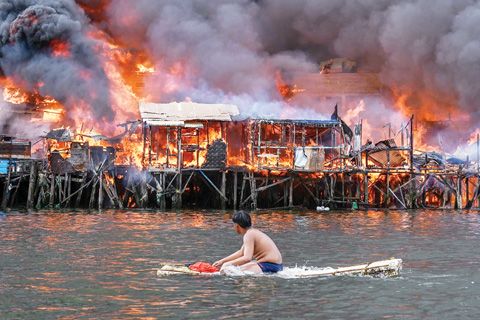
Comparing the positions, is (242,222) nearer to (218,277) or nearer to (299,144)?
(218,277)

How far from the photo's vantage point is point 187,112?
49.1 metres

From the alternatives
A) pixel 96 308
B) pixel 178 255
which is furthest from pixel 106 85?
pixel 96 308

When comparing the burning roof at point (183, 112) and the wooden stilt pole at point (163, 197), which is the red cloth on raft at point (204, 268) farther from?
the burning roof at point (183, 112)

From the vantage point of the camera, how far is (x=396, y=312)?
13.9m

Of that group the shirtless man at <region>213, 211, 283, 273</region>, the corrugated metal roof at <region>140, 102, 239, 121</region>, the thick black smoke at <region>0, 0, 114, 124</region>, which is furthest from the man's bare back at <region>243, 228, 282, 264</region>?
the thick black smoke at <region>0, 0, 114, 124</region>

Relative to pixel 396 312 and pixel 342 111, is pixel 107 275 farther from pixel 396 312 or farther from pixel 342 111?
pixel 342 111

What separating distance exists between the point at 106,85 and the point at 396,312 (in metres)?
45.3

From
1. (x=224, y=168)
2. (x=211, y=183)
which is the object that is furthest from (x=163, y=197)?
(x=224, y=168)

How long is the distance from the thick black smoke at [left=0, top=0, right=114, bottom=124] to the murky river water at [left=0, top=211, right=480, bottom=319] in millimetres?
22235

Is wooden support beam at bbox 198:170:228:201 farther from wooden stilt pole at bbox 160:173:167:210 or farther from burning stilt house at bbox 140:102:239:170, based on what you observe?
wooden stilt pole at bbox 160:173:167:210

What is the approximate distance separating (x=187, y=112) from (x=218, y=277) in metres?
32.4

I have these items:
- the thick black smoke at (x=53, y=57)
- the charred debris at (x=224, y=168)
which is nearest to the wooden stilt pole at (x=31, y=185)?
the charred debris at (x=224, y=168)

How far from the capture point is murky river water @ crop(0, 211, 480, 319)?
46.3 ft

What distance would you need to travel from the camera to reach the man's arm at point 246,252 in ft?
54.7
